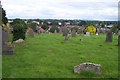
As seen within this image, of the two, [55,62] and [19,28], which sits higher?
[19,28]

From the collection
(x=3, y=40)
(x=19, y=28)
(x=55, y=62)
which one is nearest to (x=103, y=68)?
(x=55, y=62)

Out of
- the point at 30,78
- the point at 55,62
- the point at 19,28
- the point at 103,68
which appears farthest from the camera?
the point at 19,28

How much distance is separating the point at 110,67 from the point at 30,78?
457cm

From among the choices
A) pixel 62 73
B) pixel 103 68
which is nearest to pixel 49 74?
pixel 62 73

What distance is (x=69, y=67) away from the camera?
594 inches

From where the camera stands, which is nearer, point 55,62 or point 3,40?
point 55,62

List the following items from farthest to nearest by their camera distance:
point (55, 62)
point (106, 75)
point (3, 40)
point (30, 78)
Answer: point (3, 40), point (55, 62), point (106, 75), point (30, 78)

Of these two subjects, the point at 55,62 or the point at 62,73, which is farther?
the point at 55,62

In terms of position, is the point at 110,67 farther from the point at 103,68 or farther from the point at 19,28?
the point at 19,28

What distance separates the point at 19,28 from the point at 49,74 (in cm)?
1527

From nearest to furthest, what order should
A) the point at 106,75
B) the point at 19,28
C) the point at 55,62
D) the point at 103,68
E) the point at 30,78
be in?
the point at 30,78 < the point at 106,75 < the point at 103,68 < the point at 55,62 < the point at 19,28

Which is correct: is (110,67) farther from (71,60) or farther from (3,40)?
(3,40)

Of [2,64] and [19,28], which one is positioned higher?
[19,28]

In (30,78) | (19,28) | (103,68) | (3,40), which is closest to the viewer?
(30,78)
